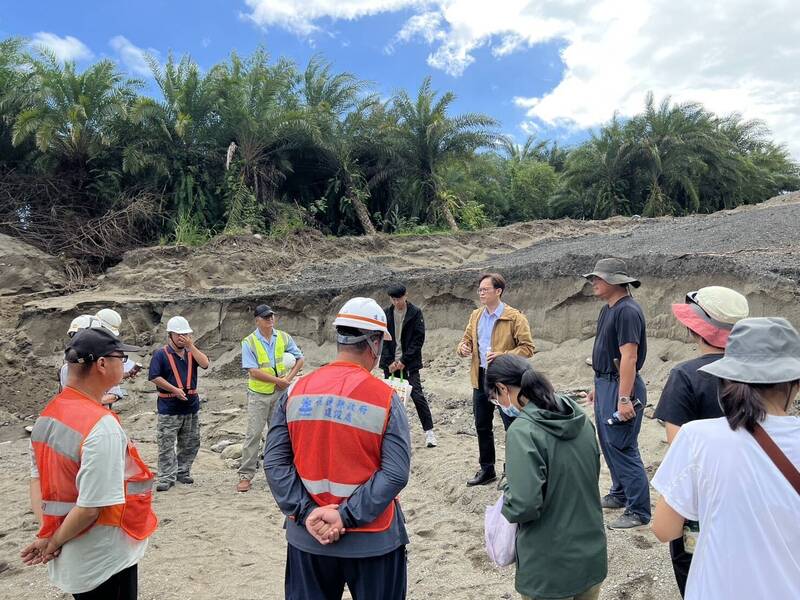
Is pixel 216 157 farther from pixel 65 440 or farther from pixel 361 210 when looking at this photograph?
pixel 65 440

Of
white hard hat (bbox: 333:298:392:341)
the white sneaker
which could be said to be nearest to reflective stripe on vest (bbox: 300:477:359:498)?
white hard hat (bbox: 333:298:392:341)

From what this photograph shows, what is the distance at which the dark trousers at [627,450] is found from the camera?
13.6ft

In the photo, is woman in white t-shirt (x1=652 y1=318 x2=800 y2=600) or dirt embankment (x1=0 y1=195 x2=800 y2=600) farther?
dirt embankment (x1=0 y1=195 x2=800 y2=600)

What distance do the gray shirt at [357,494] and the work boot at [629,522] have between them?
7.51 ft

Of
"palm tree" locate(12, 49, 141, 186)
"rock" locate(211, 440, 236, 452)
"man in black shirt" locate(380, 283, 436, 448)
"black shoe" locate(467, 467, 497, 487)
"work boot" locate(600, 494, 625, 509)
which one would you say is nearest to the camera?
"work boot" locate(600, 494, 625, 509)

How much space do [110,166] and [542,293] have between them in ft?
44.9

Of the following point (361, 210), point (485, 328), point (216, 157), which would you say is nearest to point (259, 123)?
point (216, 157)

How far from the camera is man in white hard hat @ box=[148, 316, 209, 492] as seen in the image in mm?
6184

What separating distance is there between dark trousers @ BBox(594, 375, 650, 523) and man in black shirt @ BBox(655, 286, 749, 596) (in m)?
1.31

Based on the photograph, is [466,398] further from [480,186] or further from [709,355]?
[480,186]

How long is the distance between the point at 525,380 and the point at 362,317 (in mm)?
788

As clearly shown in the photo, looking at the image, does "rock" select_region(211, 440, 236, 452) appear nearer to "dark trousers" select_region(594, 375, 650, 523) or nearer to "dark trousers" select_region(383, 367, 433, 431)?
"dark trousers" select_region(383, 367, 433, 431)

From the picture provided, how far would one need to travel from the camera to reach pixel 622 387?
159 inches

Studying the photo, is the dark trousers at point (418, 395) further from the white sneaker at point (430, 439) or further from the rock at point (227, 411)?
the rock at point (227, 411)
